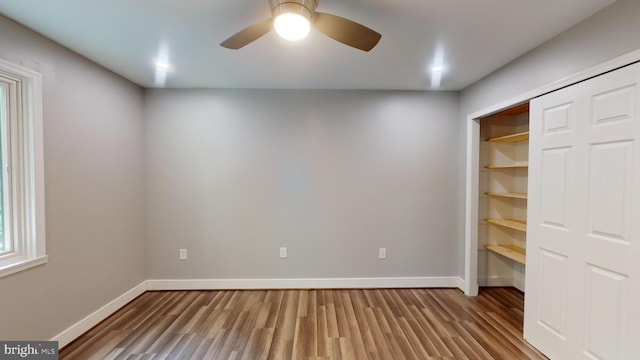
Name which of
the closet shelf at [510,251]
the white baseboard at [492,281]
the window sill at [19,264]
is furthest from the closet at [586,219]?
the window sill at [19,264]

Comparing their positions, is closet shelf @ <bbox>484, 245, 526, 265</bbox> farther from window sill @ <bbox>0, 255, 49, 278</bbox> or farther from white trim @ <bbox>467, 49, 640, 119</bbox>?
window sill @ <bbox>0, 255, 49, 278</bbox>

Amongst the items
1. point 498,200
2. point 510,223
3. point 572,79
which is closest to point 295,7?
point 572,79

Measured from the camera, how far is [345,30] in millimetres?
1506

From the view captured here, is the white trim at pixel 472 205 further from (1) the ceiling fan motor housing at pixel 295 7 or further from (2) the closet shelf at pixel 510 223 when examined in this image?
(1) the ceiling fan motor housing at pixel 295 7

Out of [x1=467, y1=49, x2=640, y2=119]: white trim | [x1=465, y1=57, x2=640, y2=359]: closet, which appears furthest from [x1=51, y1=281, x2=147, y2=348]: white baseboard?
[x1=467, y1=49, x2=640, y2=119]: white trim

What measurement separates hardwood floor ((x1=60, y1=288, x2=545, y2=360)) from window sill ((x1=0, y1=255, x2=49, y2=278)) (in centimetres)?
76

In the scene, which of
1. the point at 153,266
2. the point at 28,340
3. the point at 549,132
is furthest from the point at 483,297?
the point at 28,340

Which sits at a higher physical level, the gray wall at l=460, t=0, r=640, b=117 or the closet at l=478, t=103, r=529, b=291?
the gray wall at l=460, t=0, r=640, b=117

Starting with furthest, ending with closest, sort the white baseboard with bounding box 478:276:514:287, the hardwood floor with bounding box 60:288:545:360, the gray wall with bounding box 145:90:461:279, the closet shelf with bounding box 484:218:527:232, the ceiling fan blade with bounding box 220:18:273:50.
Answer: the white baseboard with bounding box 478:276:514:287 → the gray wall with bounding box 145:90:461:279 → the closet shelf with bounding box 484:218:527:232 → the hardwood floor with bounding box 60:288:545:360 → the ceiling fan blade with bounding box 220:18:273:50

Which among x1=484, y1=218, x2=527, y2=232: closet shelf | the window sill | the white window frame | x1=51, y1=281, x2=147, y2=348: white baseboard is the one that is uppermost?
the white window frame

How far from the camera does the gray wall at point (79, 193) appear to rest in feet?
6.19

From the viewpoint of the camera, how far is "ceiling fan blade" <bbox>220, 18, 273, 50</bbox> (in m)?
1.51

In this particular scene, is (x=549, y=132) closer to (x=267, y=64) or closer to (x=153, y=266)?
(x=267, y=64)

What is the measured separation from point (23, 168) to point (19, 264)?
26.4 inches
